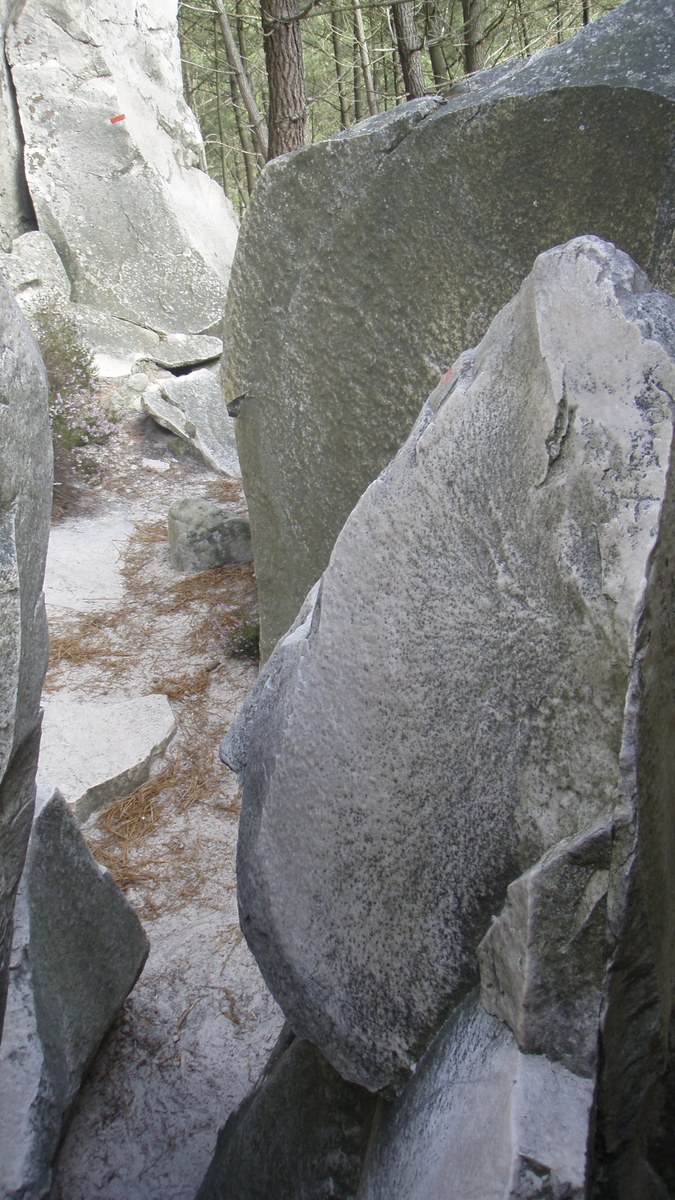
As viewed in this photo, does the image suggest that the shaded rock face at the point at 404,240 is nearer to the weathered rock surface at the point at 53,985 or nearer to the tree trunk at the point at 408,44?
the weathered rock surface at the point at 53,985

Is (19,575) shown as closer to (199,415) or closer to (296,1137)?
(296,1137)

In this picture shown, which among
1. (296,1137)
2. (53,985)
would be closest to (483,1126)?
(296,1137)

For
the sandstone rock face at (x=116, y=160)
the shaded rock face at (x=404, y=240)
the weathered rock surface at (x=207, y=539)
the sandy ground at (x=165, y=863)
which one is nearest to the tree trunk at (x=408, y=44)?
the sandstone rock face at (x=116, y=160)

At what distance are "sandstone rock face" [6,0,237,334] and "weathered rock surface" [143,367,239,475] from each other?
1.27m

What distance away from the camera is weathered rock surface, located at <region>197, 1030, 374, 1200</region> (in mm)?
1132

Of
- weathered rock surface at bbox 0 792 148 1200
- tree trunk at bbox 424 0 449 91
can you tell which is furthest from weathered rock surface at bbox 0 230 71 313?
weathered rock surface at bbox 0 792 148 1200

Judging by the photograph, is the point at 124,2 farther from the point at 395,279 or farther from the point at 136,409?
the point at 395,279

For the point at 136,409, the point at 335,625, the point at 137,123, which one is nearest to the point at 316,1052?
the point at 335,625

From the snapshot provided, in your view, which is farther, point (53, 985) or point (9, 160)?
point (9, 160)

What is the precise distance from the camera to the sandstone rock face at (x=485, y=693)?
0.81 m

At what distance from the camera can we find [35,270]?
6.92m

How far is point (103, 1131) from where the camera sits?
170 cm

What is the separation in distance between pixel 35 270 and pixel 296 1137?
23.5 feet

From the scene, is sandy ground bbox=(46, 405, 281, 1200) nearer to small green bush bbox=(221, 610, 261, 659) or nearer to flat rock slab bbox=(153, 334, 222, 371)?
small green bush bbox=(221, 610, 261, 659)
